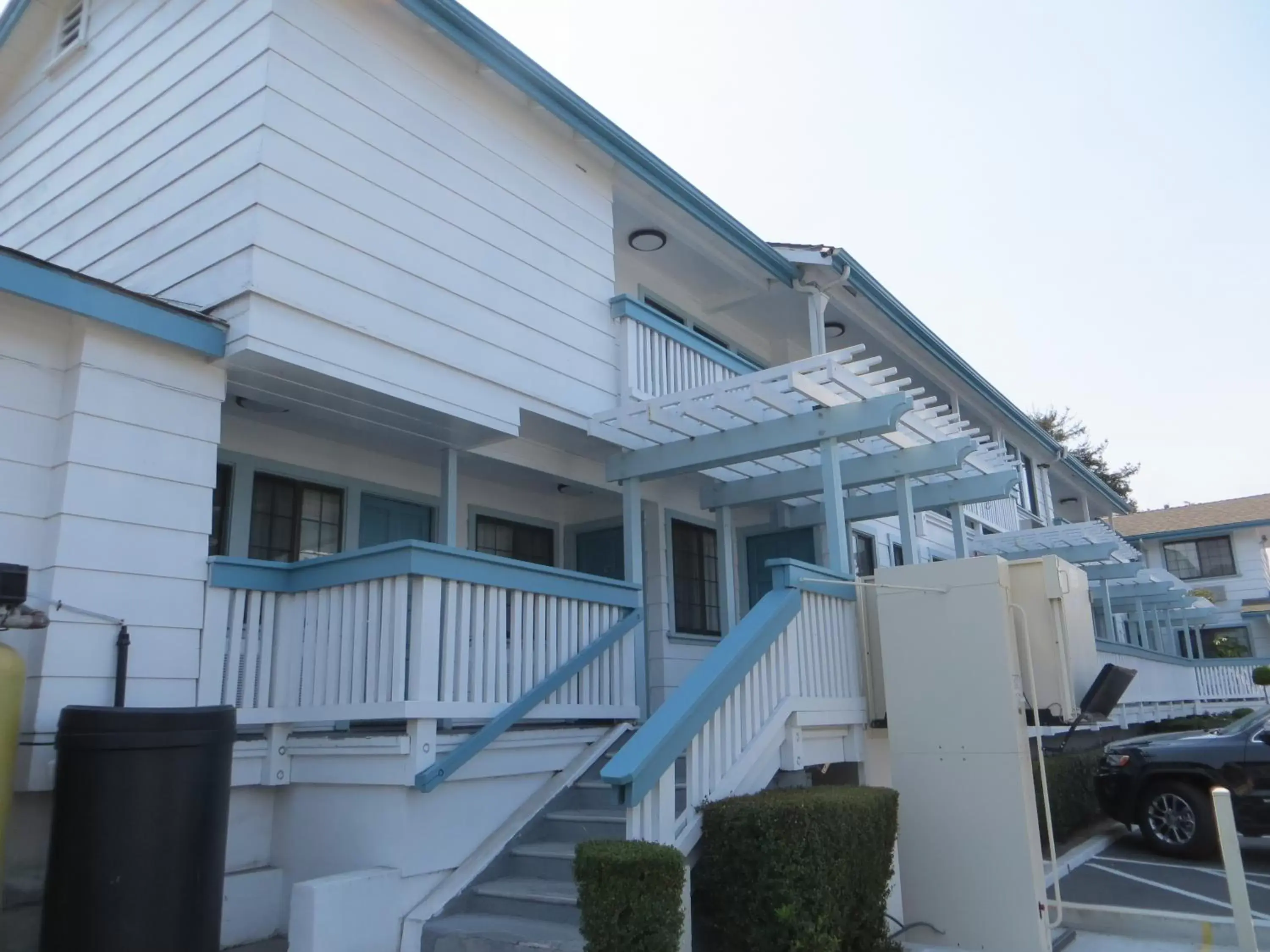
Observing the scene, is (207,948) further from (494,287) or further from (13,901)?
(494,287)

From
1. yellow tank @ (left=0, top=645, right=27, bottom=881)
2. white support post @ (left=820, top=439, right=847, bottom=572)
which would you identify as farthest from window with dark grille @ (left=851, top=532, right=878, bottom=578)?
yellow tank @ (left=0, top=645, right=27, bottom=881)

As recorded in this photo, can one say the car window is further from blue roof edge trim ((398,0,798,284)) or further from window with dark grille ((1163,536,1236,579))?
window with dark grille ((1163,536,1236,579))

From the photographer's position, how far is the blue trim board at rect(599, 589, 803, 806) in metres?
4.59

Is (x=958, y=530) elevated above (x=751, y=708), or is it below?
above

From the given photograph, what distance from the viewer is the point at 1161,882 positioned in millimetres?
7953

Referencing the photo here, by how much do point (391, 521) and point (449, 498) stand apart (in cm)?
97

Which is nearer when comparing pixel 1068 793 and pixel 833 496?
pixel 833 496

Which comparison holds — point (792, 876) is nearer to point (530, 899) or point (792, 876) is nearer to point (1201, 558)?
point (530, 899)

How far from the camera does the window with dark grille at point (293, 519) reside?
7785mm

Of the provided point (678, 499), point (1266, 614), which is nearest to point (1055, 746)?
point (678, 499)

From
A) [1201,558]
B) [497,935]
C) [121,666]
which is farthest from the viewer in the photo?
[1201,558]

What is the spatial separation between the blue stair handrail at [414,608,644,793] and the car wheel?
536 cm

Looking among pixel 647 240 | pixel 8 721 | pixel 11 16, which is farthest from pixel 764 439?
pixel 11 16

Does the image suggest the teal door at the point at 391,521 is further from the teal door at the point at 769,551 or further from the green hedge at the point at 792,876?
the teal door at the point at 769,551
